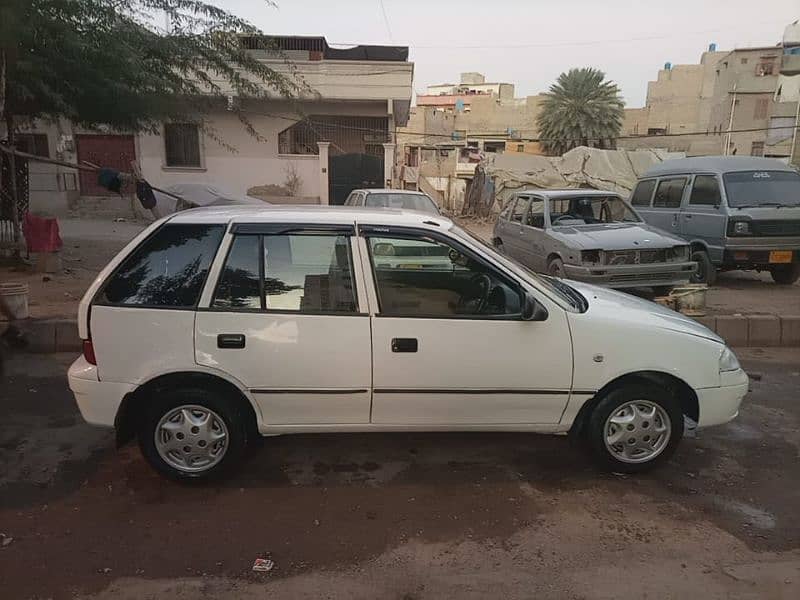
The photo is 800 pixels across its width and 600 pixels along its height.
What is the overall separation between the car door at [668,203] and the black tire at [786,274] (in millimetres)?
1759

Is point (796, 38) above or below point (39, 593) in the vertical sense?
above

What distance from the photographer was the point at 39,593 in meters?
2.63

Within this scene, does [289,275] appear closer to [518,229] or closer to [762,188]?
[518,229]

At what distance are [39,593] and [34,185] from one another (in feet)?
69.2

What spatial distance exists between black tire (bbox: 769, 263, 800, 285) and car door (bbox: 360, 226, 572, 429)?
8.49 m

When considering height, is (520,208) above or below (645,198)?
below

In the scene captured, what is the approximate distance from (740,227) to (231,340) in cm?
864

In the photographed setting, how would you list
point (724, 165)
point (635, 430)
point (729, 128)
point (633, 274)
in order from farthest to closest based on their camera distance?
point (729, 128), point (724, 165), point (633, 274), point (635, 430)

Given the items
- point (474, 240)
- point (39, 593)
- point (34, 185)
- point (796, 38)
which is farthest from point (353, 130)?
point (796, 38)

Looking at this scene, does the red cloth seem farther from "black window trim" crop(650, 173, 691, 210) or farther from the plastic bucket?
"black window trim" crop(650, 173, 691, 210)

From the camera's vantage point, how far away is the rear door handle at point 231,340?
3322 mm

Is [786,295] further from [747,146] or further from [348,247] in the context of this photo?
[747,146]

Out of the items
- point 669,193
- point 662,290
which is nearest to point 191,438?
point 662,290

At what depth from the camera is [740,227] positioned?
9.08m
